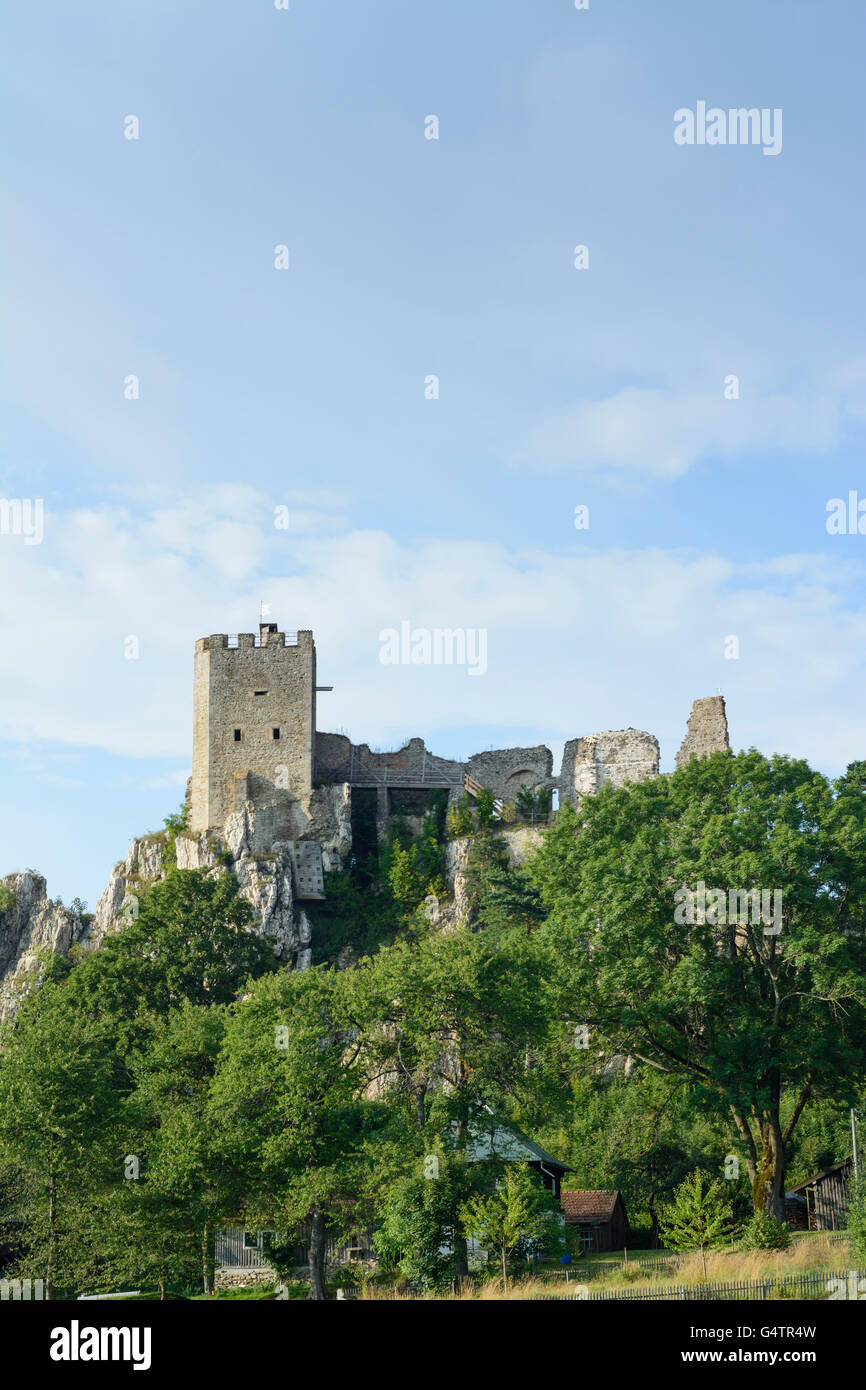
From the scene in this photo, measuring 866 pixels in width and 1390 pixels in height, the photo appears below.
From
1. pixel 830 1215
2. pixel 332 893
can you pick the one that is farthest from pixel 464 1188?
pixel 332 893

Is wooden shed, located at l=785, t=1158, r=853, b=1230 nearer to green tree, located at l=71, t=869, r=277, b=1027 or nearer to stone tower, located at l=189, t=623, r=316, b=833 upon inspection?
green tree, located at l=71, t=869, r=277, b=1027

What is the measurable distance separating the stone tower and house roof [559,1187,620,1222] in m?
21.6

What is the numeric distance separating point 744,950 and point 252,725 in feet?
96.6

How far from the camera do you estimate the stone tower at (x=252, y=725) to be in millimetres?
55844

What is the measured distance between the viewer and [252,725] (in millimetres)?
56562

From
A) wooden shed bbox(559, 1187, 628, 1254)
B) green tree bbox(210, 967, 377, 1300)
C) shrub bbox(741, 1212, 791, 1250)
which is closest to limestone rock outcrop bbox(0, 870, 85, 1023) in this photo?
wooden shed bbox(559, 1187, 628, 1254)

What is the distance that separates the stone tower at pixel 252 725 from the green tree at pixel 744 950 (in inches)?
960

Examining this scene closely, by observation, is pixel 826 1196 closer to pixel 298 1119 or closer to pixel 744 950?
pixel 744 950

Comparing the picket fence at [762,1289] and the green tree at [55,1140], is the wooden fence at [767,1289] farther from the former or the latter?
the green tree at [55,1140]

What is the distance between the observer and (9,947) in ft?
186

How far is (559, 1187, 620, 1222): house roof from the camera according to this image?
124 ft
